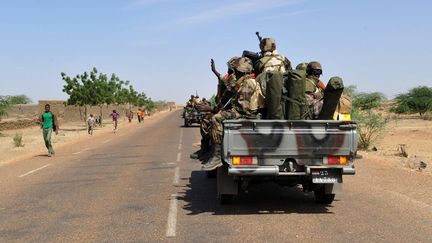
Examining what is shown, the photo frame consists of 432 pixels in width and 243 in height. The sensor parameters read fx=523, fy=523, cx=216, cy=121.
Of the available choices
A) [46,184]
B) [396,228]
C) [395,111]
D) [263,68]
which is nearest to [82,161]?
[46,184]

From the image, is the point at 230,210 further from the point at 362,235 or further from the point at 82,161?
the point at 82,161

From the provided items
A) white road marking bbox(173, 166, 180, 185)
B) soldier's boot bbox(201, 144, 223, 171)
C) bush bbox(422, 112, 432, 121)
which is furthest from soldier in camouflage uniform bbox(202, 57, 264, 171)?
bush bbox(422, 112, 432, 121)

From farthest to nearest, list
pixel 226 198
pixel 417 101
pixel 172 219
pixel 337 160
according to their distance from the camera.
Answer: pixel 417 101, pixel 226 198, pixel 337 160, pixel 172 219

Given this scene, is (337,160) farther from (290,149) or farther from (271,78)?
(271,78)

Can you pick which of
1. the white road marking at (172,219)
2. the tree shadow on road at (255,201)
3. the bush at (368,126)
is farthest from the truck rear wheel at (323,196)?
the bush at (368,126)

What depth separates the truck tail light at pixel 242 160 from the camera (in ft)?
23.4

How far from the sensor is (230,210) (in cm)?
771

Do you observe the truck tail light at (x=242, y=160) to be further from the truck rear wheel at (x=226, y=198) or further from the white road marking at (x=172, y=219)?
the white road marking at (x=172, y=219)

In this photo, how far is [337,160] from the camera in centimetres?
732

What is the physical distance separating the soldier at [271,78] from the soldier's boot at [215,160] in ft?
2.83

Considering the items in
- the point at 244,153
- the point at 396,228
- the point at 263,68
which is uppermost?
the point at 263,68

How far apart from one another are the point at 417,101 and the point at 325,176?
4853 centimetres

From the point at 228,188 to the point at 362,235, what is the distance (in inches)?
A: 87.9

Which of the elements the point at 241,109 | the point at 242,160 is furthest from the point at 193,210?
the point at 241,109
